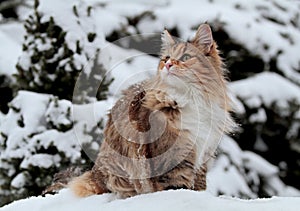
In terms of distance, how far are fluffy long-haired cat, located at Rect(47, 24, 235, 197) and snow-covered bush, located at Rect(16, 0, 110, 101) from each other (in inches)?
64.5

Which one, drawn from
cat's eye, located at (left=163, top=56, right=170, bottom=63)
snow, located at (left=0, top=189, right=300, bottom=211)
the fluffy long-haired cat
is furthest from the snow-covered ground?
cat's eye, located at (left=163, top=56, right=170, bottom=63)

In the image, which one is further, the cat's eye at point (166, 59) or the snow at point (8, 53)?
the snow at point (8, 53)

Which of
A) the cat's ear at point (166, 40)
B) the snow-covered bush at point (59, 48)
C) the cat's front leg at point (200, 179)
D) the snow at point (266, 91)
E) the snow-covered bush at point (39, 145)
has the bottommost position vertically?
the snow at point (266, 91)

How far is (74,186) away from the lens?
8.73ft

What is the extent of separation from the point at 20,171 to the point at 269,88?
3.42 m

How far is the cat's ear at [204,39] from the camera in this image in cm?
246

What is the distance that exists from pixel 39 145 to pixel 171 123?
189 cm

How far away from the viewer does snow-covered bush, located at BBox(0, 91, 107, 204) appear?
13.3ft

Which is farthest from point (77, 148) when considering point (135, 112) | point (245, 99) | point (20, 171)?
point (245, 99)

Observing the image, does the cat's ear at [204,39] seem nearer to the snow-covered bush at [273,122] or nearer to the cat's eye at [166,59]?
the cat's eye at [166,59]

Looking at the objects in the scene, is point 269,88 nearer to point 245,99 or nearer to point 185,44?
point 245,99

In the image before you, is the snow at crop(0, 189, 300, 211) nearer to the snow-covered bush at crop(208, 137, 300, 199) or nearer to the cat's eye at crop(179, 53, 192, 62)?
the cat's eye at crop(179, 53, 192, 62)

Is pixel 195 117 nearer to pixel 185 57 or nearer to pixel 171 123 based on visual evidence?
pixel 171 123

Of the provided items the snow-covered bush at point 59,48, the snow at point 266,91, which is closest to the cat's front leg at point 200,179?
the snow-covered bush at point 59,48
